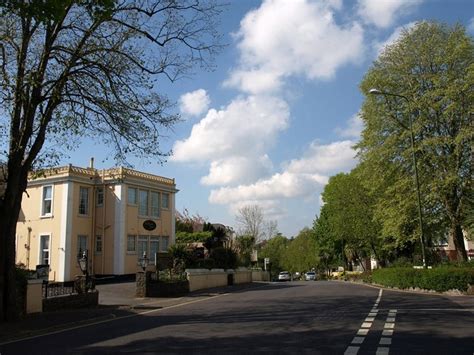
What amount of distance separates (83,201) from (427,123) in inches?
969

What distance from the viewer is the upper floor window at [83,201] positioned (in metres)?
36.5

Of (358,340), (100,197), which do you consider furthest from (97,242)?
(358,340)

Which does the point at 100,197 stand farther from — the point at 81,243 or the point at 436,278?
the point at 436,278

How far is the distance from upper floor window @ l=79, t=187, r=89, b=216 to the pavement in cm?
1158

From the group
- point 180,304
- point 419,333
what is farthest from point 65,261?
point 419,333

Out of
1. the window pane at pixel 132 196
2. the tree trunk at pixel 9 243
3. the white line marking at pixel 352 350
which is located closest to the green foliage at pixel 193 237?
the window pane at pixel 132 196

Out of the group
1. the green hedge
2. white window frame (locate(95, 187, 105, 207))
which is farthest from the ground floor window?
the green hedge

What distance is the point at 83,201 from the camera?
36750 millimetres

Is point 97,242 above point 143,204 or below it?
below

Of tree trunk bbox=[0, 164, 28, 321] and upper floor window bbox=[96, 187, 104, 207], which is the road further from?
upper floor window bbox=[96, 187, 104, 207]

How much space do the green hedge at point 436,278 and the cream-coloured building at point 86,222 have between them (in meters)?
17.0

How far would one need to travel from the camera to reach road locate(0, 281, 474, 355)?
9.52 metres

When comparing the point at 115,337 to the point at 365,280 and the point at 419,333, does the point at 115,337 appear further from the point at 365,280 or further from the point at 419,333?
the point at 365,280

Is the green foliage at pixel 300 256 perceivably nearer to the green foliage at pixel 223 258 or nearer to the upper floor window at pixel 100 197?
the green foliage at pixel 223 258
